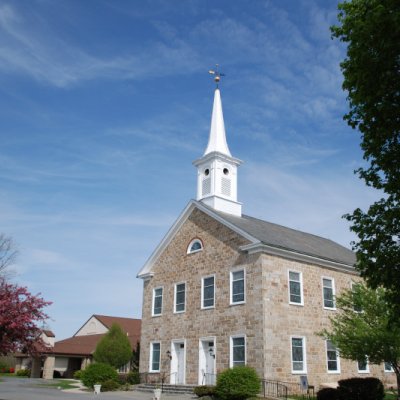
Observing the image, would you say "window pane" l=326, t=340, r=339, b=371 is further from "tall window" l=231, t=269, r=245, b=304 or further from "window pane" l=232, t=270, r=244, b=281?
"window pane" l=232, t=270, r=244, b=281

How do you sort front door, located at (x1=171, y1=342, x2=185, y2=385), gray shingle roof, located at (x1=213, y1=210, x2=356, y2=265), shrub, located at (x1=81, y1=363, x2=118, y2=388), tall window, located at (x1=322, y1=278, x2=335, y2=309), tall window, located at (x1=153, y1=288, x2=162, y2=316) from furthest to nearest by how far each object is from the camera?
tall window, located at (x1=153, y1=288, x2=162, y2=316)
shrub, located at (x1=81, y1=363, x2=118, y2=388)
front door, located at (x1=171, y1=342, x2=185, y2=385)
tall window, located at (x1=322, y1=278, x2=335, y2=309)
gray shingle roof, located at (x1=213, y1=210, x2=356, y2=265)

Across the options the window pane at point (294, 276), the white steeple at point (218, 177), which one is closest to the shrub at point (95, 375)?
the white steeple at point (218, 177)

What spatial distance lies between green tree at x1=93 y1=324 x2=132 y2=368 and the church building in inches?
222

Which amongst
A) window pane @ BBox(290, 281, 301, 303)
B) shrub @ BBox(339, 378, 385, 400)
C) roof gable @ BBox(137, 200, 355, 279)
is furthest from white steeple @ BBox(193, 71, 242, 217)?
shrub @ BBox(339, 378, 385, 400)

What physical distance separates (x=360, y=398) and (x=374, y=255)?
7.51 metres

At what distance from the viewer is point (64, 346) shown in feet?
156

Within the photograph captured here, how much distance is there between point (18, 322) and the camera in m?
18.3

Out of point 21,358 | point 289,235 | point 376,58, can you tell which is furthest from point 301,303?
point 21,358

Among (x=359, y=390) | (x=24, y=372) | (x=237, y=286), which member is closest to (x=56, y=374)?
(x=24, y=372)

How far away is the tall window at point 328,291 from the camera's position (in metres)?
27.6

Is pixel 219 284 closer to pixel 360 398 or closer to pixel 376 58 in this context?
pixel 360 398

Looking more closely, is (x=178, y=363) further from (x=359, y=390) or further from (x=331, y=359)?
(x=359, y=390)

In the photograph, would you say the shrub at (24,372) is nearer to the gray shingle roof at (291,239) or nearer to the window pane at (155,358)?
the window pane at (155,358)

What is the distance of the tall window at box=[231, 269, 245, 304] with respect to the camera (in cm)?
2555
